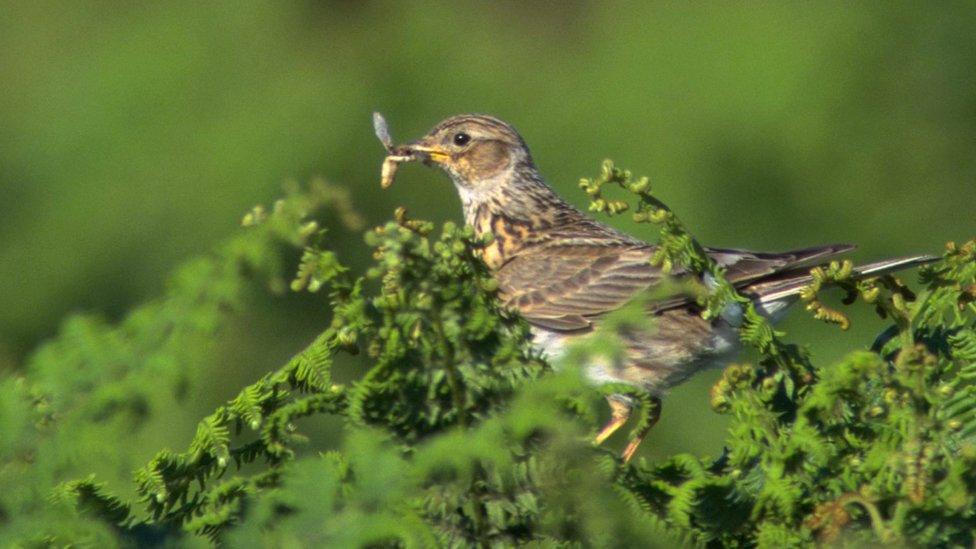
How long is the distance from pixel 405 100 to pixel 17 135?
85.8 inches

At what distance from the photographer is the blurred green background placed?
8.20m

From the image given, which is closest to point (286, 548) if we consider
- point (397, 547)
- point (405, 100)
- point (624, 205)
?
point (397, 547)

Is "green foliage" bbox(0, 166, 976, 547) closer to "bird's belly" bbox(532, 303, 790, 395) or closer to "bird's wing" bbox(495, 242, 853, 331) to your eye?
"bird's wing" bbox(495, 242, 853, 331)

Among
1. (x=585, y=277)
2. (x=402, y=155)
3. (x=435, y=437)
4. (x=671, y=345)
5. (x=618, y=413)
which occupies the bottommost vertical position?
(x=435, y=437)

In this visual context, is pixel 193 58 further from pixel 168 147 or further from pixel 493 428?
pixel 493 428

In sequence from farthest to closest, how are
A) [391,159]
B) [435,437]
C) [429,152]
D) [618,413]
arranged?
[429,152], [391,159], [618,413], [435,437]

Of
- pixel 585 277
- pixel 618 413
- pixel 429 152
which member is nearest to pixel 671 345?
pixel 618 413

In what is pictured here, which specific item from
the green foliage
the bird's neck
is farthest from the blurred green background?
the green foliage

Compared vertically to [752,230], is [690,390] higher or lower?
lower

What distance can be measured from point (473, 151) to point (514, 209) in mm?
302

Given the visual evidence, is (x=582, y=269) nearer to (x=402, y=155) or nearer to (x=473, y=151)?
(x=402, y=155)

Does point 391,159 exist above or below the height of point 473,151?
below

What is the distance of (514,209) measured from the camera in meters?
6.48

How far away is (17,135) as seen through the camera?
9.20 m
